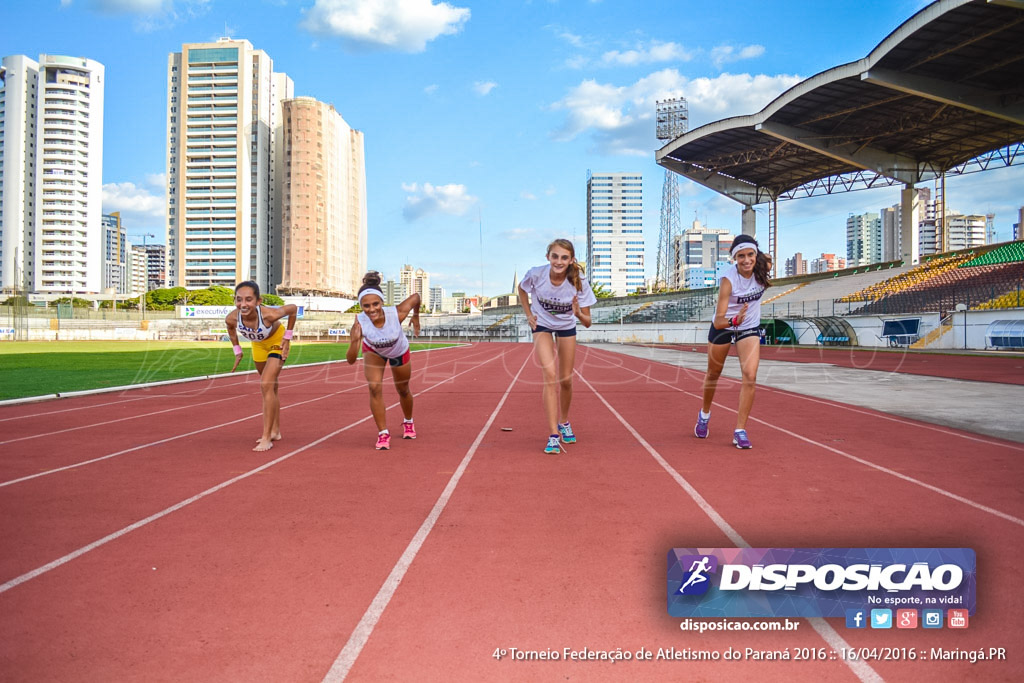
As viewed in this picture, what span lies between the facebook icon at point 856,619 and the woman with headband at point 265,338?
545 cm

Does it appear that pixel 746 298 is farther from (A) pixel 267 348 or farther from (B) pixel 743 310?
(A) pixel 267 348

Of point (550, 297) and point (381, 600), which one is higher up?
point (550, 297)

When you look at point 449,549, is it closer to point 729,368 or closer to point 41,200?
point 729,368

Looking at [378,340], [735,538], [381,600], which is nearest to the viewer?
[381,600]

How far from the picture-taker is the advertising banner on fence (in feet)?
8.11

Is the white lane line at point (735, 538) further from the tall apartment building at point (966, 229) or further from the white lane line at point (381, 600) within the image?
the tall apartment building at point (966, 229)

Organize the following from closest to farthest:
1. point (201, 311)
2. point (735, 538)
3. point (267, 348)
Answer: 1. point (735, 538)
2. point (267, 348)
3. point (201, 311)

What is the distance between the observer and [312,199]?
122375 mm

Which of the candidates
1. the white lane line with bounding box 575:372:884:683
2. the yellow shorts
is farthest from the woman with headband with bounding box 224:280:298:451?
the white lane line with bounding box 575:372:884:683

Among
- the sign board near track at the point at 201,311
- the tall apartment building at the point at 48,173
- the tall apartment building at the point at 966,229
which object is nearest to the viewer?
the sign board near track at the point at 201,311

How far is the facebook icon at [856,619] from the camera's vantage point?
2.47 meters

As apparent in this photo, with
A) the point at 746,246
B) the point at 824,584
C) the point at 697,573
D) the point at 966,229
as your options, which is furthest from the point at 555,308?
the point at 966,229

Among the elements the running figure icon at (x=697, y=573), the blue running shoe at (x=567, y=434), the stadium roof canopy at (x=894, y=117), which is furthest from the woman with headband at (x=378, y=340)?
the stadium roof canopy at (x=894, y=117)

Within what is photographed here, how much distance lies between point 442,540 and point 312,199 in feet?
421
